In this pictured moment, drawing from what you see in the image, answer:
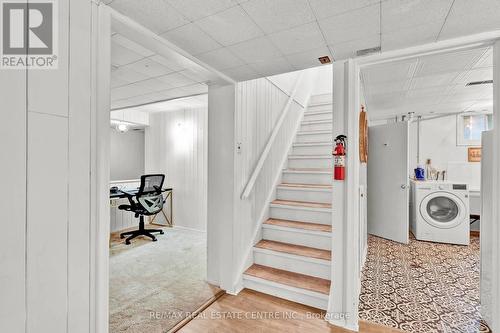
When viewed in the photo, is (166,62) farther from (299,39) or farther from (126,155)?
(126,155)

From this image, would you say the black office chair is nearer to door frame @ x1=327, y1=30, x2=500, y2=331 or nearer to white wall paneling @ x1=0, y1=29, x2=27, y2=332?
white wall paneling @ x1=0, y1=29, x2=27, y2=332

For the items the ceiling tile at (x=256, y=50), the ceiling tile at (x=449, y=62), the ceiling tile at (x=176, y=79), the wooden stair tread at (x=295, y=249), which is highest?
the ceiling tile at (x=449, y=62)

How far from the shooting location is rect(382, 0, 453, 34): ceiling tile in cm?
137

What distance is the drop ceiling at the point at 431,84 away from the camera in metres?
2.29

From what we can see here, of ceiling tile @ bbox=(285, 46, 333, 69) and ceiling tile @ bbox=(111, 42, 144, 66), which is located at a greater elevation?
ceiling tile @ bbox=(111, 42, 144, 66)

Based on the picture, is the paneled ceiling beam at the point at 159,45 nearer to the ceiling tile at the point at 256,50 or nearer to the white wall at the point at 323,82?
the ceiling tile at the point at 256,50

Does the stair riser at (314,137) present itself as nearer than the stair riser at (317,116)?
Yes

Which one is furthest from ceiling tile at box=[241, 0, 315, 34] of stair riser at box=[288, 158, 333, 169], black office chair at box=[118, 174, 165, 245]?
black office chair at box=[118, 174, 165, 245]

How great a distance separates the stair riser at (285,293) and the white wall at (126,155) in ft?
14.2

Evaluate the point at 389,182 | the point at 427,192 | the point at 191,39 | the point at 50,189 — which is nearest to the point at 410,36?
the point at 191,39

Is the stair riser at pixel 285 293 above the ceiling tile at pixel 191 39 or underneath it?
underneath

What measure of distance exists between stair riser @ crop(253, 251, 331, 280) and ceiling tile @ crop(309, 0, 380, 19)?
2.16 metres

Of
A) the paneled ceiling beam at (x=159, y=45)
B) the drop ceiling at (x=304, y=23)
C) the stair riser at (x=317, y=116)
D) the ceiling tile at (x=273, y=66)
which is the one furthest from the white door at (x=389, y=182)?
the paneled ceiling beam at (x=159, y=45)

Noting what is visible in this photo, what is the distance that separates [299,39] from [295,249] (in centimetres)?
206
